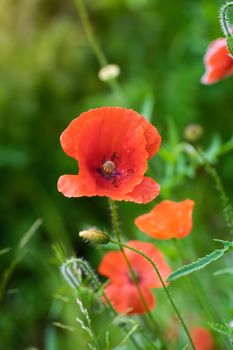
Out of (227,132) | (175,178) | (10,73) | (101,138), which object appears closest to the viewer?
(101,138)

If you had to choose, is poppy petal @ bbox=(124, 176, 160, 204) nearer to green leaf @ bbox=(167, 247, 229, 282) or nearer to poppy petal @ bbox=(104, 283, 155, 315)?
green leaf @ bbox=(167, 247, 229, 282)

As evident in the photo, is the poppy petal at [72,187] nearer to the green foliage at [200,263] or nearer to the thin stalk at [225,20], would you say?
the green foliage at [200,263]

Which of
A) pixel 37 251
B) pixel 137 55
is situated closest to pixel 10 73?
pixel 137 55

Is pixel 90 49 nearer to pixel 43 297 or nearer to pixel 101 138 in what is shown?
pixel 43 297

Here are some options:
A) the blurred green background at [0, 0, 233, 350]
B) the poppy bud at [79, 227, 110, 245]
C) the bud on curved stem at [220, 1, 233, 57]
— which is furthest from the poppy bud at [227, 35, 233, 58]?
the blurred green background at [0, 0, 233, 350]

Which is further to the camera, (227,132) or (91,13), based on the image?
(91,13)

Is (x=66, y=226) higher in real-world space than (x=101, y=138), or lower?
higher
